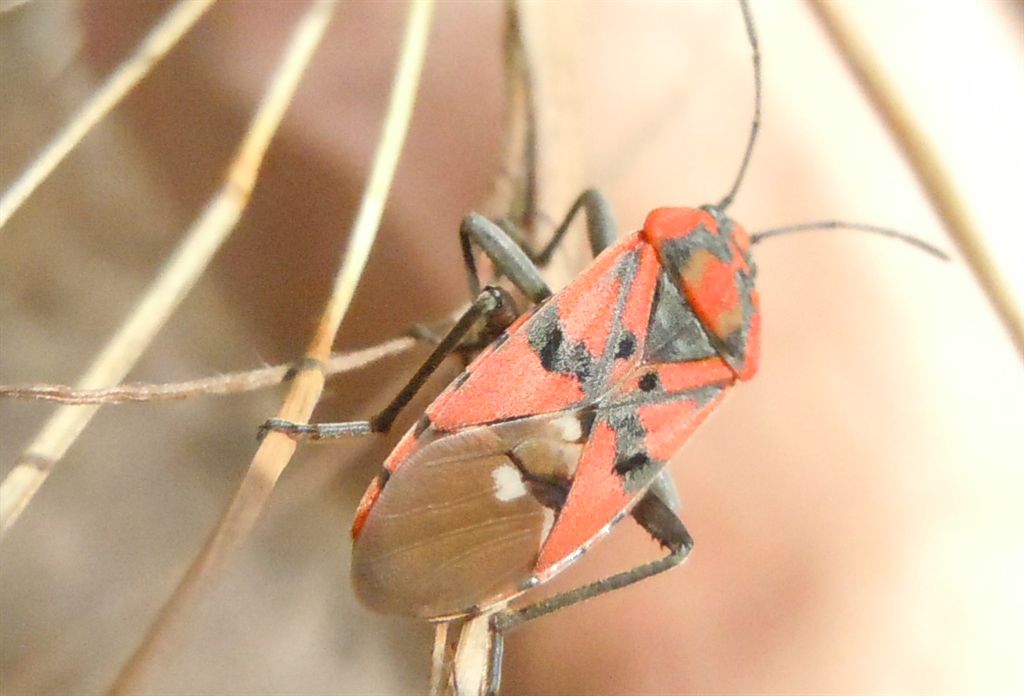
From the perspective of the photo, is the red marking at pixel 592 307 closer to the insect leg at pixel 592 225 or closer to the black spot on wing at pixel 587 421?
the black spot on wing at pixel 587 421

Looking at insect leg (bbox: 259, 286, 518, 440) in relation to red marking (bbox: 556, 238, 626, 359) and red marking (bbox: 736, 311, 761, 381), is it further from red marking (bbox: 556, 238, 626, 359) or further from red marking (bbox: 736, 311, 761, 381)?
red marking (bbox: 736, 311, 761, 381)

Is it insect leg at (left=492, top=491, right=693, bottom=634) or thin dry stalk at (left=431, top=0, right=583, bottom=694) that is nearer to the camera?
insect leg at (left=492, top=491, right=693, bottom=634)

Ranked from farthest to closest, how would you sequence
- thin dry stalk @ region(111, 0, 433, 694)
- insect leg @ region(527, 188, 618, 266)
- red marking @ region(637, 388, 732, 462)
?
insect leg @ region(527, 188, 618, 266), red marking @ region(637, 388, 732, 462), thin dry stalk @ region(111, 0, 433, 694)

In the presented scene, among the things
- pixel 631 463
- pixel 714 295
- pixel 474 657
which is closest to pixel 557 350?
pixel 631 463

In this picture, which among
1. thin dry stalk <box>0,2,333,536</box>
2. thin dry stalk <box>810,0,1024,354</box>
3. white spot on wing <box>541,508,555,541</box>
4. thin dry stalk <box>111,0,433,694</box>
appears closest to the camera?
thin dry stalk <box>111,0,433,694</box>

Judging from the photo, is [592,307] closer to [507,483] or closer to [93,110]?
[507,483]

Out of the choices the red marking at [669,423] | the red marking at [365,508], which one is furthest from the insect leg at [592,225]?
the red marking at [365,508]

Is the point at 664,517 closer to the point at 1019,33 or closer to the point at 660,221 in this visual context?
the point at 660,221

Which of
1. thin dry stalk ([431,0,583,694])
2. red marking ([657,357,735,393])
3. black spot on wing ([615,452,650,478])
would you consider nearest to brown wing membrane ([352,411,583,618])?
black spot on wing ([615,452,650,478])
